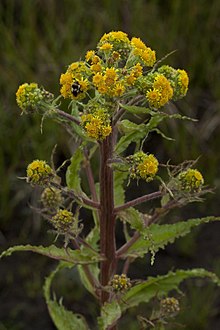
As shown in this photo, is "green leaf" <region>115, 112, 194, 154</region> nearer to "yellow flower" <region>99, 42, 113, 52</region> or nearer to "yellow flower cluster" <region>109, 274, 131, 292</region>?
"yellow flower" <region>99, 42, 113, 52</region>

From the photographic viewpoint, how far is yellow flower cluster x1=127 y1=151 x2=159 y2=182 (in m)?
1.50

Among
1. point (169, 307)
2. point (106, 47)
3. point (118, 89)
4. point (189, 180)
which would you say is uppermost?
point (106, 47)

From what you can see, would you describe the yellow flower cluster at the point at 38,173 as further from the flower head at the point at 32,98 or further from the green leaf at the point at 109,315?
the green leaf at the point at 109,315

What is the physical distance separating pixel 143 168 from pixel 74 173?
0.32 m

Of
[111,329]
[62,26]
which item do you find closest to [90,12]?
[62,26]

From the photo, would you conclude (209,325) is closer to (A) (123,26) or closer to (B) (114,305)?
(B) (114,305)

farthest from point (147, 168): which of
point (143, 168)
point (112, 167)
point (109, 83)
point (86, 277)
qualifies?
point (86, 277)

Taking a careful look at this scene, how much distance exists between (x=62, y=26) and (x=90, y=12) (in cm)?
19

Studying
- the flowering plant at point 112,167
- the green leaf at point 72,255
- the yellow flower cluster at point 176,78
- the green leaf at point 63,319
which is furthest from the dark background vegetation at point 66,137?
the yellow flower cluster at point 176,78

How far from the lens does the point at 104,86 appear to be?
144 centimetres

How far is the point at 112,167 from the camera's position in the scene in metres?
1.57

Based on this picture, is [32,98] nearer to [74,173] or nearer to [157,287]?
[74,173]

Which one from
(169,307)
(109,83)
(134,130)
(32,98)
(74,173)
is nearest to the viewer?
(109,83)

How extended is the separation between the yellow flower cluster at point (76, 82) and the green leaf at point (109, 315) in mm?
610
